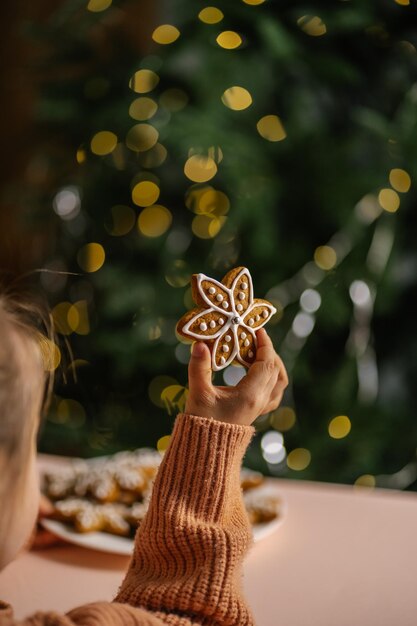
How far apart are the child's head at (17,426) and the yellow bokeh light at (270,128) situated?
1.04 meters

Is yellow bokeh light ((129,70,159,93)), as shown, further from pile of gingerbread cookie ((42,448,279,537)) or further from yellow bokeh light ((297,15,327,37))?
pile of gingerbread cookie ((42,448,279,537))

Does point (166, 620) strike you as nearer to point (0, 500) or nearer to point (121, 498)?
point (0, 500)

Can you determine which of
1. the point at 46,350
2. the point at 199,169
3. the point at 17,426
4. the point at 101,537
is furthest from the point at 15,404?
the point at 199,169

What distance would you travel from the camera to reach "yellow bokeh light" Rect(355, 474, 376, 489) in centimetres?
169

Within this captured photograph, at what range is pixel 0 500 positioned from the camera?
0.62m

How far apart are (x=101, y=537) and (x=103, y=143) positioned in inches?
42.7

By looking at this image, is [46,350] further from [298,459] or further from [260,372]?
[298,459]

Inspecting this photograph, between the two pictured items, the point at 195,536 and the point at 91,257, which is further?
the point at 91,257

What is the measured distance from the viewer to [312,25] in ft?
5.01

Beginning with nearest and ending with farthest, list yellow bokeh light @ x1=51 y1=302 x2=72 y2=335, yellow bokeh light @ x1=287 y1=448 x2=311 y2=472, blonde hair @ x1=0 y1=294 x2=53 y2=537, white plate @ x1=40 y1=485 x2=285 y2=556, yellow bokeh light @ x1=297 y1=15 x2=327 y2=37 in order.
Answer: blonde hair @ x1=0 y1=294 x2=53 y2=537 < white plate @ x1=40 y1=485 x2=285 y2=556 < yellow bokeh light @ x1=297 y1=15 x2=327 y2=37 < yellow bokeh light @ x1=287 y1=448 x2=311 y2=472 < yellow bokeh light @ x1=51 y1=302 x2=72 y2=335

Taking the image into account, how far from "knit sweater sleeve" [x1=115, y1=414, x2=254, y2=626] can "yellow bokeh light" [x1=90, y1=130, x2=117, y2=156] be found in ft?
3.69

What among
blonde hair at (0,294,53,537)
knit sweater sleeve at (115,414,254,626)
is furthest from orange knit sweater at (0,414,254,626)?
blonde hair at (0,294,53,537)

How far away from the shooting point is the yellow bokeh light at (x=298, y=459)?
1.72 metres

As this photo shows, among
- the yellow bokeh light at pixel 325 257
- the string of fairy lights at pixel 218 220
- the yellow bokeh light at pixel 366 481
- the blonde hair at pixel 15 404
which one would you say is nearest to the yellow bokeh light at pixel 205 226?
the string of fairy lights at pixel 218 220
